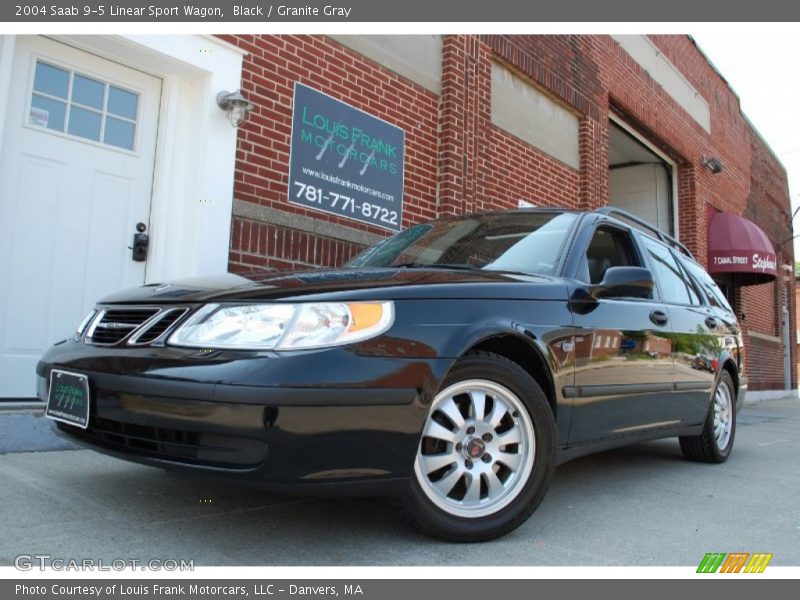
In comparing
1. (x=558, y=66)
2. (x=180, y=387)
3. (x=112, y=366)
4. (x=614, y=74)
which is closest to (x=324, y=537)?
(x=180, y=387)

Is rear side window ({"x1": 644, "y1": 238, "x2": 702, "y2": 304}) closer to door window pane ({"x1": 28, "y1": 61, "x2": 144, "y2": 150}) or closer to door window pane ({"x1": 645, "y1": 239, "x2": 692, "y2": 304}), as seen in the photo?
door window pane ({"x1": 645, "y1": 239, "x2": 692, "y2": 304})

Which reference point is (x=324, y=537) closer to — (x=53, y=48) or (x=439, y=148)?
(x=53, y=48)

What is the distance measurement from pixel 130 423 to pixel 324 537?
803 millimetres

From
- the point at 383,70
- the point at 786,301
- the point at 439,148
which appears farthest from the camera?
the point at 786,301

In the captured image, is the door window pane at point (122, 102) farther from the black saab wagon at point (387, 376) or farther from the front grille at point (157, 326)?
the front grille at point (157, 326)

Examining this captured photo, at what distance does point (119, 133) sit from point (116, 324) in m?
2.74

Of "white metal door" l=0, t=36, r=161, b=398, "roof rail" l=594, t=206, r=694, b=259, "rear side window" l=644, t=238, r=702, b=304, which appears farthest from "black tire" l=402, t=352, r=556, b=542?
"white metal door" l=0, t=36, r=161, b=398

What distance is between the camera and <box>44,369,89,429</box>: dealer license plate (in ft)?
7.66

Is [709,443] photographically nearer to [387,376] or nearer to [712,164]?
[387,376]

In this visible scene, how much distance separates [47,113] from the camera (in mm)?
4363

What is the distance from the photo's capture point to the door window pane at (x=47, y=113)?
430 cm

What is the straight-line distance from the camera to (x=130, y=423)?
218 centimetres

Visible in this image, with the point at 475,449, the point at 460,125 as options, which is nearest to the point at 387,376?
the point at 475,449

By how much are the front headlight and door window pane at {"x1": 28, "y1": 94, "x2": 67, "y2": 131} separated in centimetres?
295
